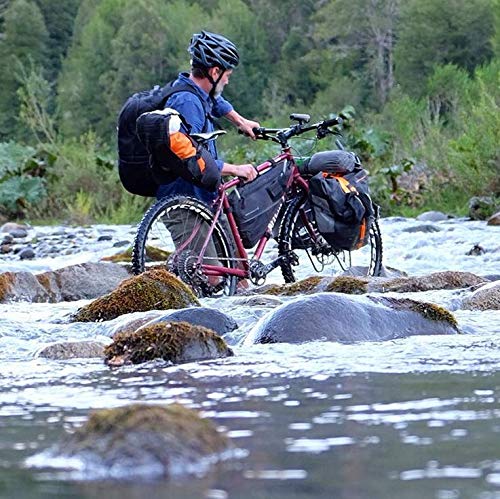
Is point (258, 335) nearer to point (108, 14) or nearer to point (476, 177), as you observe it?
point (476, 177)

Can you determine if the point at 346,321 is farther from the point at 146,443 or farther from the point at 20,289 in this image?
the point at 20,289

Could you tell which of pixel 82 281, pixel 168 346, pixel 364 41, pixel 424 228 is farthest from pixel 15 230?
pixel 364 41

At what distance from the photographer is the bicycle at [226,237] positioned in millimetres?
7973

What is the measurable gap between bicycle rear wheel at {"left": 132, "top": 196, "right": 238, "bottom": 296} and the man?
0.18 meters

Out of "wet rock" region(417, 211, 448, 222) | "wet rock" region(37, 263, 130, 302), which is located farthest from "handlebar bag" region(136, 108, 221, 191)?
"wet rock" region(417, 211, 448, 222)

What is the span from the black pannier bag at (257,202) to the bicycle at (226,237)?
38 millimetres

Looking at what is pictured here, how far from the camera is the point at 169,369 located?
5.23 m

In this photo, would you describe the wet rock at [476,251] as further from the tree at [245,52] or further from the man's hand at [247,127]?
the tree at [245,52]

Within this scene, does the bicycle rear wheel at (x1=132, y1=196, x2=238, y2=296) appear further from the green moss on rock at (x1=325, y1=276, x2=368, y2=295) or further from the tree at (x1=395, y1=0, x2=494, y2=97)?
the tree at (x1=395, y1=0, x2=494, y2=97)

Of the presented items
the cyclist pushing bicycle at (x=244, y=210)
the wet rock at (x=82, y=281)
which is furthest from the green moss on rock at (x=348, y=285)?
the wet rock at (x=82, y=281)

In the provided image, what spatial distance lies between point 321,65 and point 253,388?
69.3 meters

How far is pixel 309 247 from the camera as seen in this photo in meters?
8.84

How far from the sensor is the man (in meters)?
8.02

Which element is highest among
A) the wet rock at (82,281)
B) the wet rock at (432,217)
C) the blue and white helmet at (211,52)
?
the blue and white helmet at (211,52)
